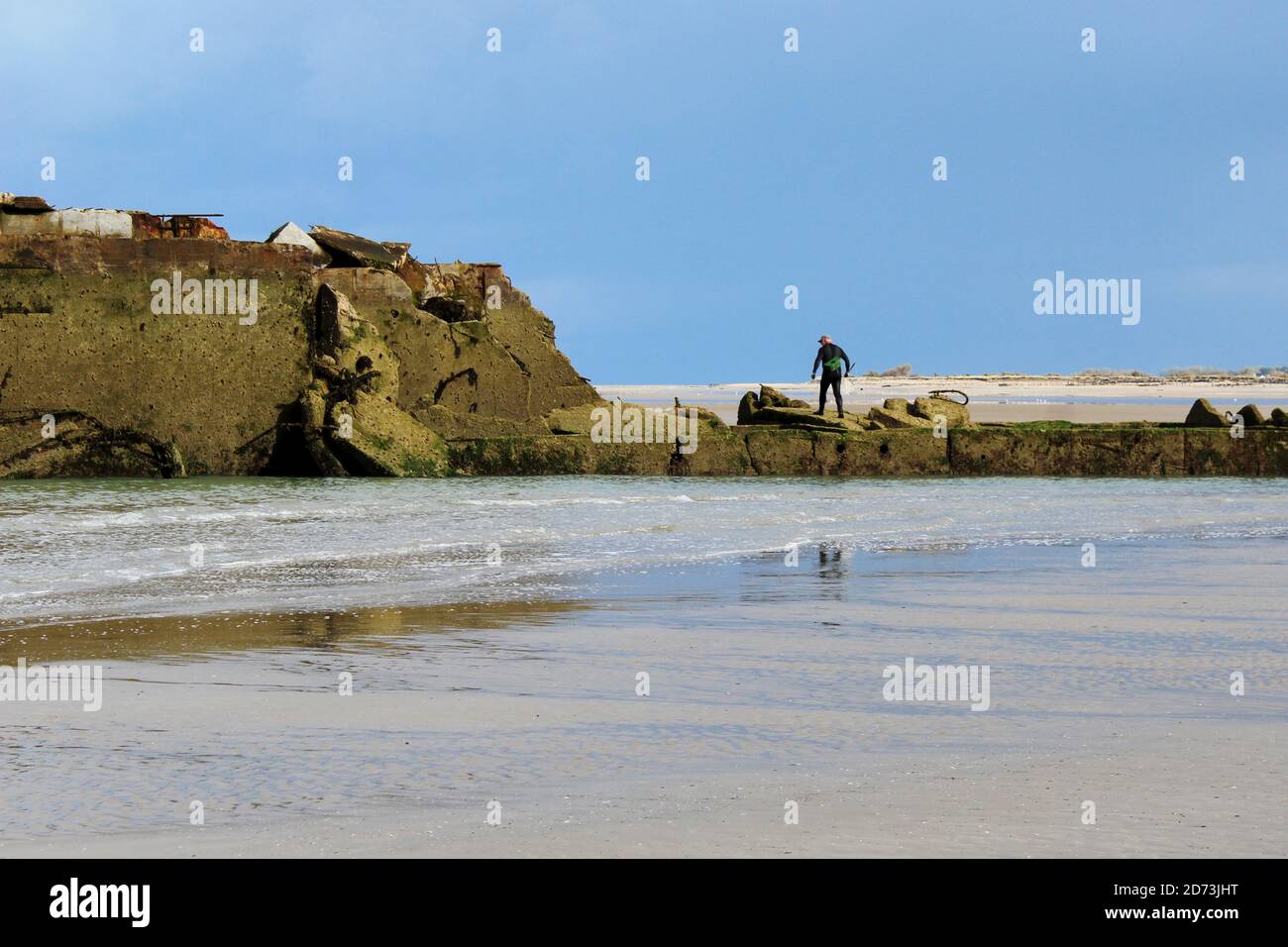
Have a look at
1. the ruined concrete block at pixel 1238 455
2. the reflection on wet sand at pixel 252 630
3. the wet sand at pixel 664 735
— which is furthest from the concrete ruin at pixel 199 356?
the ruined concrete block at pixel 1238 455

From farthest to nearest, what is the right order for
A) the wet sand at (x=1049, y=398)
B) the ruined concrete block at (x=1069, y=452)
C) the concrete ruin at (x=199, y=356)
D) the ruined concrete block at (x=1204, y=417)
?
1. the wet sand at (x=1049, y=398)
2. the ruined concrete block at (x=1204, y=417)
3. the ruined concrete block at (x=1069, y=452)
4. the concrete ruin at (x=199, y=356)

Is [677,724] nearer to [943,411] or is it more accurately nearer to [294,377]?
[294,377]

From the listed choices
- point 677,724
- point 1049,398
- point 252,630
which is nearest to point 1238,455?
point 252,630

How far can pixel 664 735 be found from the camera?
4344mm

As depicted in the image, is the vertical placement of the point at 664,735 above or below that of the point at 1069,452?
below

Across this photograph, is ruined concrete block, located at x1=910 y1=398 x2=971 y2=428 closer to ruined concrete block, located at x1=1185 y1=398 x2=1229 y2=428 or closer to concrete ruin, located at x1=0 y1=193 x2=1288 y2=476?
concrete ruin, located at x1=0 y1=193 x2=1288 y2=476

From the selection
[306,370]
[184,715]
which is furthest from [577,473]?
[184,715]

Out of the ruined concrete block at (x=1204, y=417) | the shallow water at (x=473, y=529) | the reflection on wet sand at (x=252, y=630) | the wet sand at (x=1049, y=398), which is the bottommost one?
the reflection on wet sand at (x=252, y=630)

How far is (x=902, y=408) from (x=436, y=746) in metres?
15.4

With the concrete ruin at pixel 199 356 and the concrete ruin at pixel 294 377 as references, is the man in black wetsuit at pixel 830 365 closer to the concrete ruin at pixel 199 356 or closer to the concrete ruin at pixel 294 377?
the concrete ruin at pixel 294 377

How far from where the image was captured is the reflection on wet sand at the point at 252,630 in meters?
5.97

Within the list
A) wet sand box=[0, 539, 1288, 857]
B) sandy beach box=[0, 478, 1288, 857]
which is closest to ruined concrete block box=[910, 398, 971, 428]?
sandy beach box=[0, 478, 1288, 857]

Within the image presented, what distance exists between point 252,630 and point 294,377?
9978 millimetres

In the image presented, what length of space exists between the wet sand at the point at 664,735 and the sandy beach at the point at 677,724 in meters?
0.02
